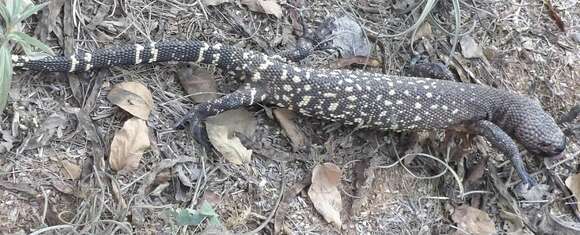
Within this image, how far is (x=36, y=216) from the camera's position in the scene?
3.36 m

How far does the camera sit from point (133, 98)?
148 inches

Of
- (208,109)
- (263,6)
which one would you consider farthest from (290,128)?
(263,6)

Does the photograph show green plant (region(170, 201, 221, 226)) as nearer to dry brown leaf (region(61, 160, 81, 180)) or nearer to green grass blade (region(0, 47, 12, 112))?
dry brown leaf (region(61, 160, 81, 180))

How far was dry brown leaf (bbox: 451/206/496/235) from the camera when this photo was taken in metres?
4.27

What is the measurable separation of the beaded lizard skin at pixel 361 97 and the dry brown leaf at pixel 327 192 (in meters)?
0.34

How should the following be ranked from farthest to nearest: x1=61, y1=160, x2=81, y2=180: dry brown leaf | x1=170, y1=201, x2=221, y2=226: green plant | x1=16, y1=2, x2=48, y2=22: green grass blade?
x1=61, y1=160, x2=81, y2=180: dry brown leaf
x1=170, y1=201, x2=221, y2=226: green plant
x1=16, y1=2, x2=48, y2=22: green grass blade

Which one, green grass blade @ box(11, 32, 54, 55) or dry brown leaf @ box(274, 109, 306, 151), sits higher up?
green grass blade @ box(11, 32, 54, 55)

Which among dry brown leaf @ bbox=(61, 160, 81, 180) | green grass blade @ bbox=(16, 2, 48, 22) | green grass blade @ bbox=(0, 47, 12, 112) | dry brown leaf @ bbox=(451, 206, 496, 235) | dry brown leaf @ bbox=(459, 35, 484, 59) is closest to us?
green grass blade @ bbox=(0, 47, 12, 112)

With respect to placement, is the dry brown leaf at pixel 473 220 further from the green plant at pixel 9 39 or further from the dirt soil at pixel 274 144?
the green plant at pixel 9 39

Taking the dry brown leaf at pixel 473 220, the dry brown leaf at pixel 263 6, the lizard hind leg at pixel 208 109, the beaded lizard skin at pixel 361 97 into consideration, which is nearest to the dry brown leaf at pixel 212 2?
the dry brown leaf at pixel 263 6

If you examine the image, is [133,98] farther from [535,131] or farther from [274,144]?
[535,131]

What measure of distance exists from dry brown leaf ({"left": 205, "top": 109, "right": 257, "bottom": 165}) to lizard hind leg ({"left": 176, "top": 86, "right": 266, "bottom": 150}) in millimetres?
42

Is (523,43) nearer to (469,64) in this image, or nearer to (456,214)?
(469,64)

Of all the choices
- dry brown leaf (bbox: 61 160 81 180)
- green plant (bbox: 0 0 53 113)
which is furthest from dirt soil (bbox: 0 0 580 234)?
green plant (bbox: 0 0 53 113)
